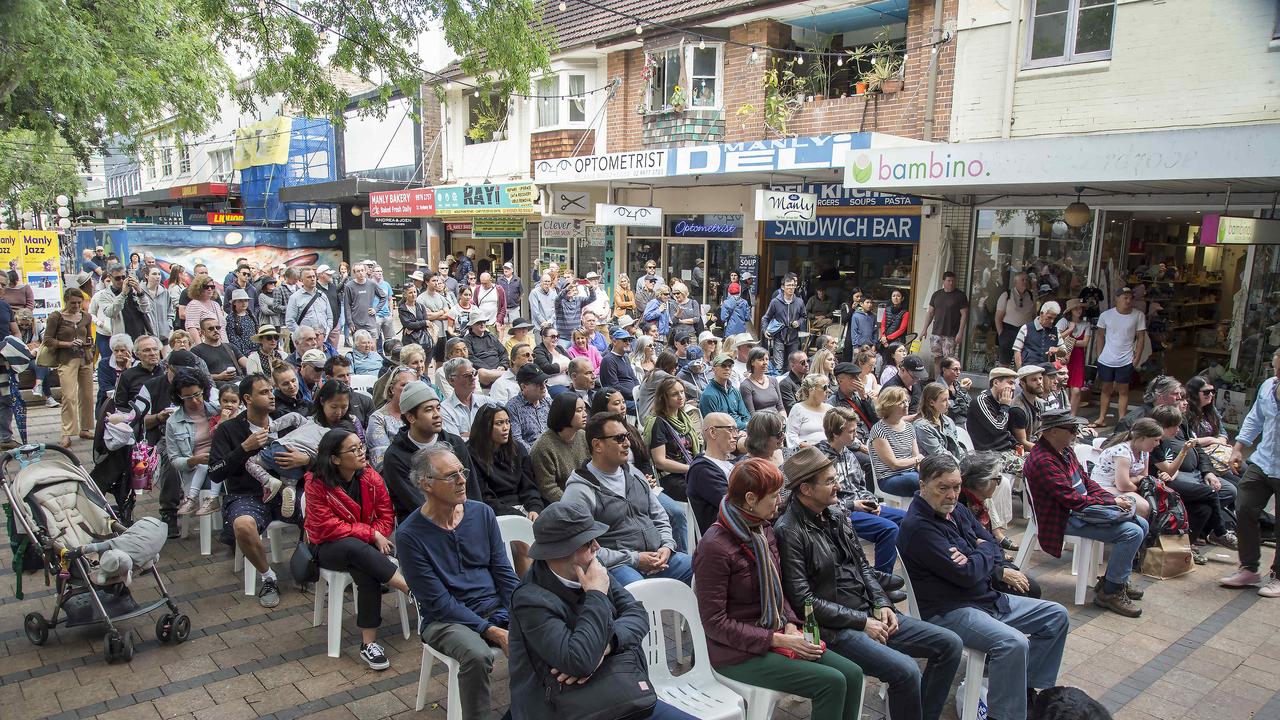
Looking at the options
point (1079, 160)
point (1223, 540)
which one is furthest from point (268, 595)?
point (1079, 160)

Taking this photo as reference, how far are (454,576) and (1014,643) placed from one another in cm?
278

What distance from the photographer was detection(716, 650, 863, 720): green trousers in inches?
141

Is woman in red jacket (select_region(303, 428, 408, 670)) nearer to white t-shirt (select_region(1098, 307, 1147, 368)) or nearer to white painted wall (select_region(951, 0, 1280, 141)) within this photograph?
white t-shirt (select_region(1098, 307, 1147, 368))

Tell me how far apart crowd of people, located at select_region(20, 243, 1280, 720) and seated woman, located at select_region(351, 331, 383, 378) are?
50 millimetres

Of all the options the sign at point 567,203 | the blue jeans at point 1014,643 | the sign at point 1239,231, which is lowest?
the blue jeans at point 1014,643

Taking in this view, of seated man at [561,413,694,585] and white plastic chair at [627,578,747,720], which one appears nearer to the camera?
white plastic chair at [627,578,747,720]

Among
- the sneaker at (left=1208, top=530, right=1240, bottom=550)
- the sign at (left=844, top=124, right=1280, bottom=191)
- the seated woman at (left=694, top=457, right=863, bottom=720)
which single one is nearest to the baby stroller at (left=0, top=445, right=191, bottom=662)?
the seated woman at (left=694, top=457, right=863, bottom=720)

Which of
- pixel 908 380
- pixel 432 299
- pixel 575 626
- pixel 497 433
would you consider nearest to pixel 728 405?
pixel 908 380

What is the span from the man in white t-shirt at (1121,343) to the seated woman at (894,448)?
5346 mm

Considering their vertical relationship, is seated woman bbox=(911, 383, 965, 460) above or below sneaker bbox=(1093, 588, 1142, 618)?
above

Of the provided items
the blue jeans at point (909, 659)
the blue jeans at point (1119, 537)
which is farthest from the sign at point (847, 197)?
the blue jeans at point (909, 659)

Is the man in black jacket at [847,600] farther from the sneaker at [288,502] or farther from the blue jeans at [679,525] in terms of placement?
the sneaker at [288,502]

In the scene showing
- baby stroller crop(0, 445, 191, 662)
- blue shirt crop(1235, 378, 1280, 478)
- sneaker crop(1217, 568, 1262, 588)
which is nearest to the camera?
baby stroller crop(0, 445, 191, 662)

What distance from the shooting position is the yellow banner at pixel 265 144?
2802 centimetres
